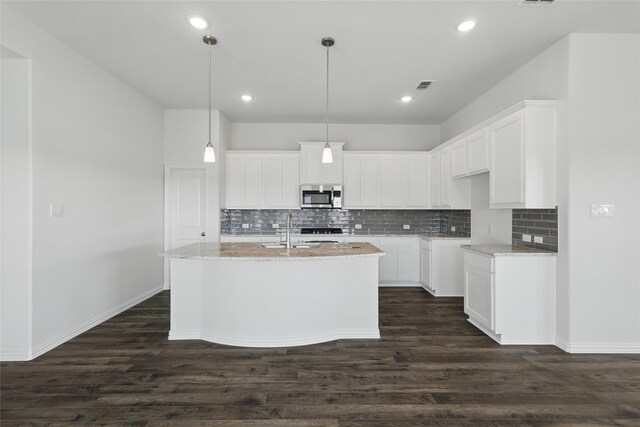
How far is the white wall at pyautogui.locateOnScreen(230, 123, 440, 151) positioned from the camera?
19.4ft

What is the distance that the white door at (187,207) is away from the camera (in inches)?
205

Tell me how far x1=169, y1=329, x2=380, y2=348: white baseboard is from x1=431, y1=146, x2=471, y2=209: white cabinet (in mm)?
2672

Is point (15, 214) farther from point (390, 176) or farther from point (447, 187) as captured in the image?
point (447, 187)

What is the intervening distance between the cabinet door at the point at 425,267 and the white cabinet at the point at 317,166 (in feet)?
6.24

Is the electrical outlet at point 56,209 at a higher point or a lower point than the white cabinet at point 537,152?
lower

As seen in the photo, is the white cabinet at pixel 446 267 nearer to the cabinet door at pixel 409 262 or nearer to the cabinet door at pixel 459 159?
the cabinet door at pixel 409 262

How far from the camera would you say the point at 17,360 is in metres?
2.74

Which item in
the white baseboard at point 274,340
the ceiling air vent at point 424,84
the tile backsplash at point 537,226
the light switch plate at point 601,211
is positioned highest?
the ceiling air vent at point 424,84

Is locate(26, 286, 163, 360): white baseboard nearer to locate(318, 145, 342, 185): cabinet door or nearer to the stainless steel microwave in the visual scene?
the stainless steel microwave

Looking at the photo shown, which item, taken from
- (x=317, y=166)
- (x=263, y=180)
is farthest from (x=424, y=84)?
(x=263, y=180)

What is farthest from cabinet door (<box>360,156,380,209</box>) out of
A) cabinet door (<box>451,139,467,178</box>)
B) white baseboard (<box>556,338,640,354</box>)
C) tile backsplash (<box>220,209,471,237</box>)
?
white baseboard (<box>556,338,640,354</box>)

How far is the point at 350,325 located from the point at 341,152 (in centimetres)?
326

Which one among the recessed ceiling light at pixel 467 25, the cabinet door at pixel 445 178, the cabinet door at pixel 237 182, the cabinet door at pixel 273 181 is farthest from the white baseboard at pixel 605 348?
the cabinet door at pixel 237 182

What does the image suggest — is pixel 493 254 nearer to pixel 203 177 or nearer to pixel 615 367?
pixel 615 367
